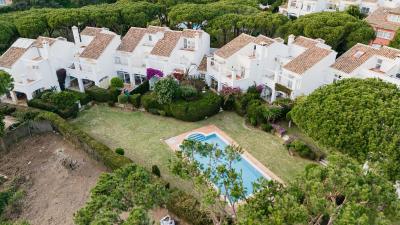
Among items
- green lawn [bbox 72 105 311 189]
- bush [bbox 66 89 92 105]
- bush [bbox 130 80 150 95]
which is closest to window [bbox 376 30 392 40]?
green lawn [bbox 72 105 311 189]

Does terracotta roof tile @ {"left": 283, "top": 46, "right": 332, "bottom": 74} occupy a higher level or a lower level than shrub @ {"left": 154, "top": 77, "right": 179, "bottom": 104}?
higher

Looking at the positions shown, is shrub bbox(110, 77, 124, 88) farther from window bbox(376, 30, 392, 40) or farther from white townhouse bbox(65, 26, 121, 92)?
window bbox(376, 30, 392, 40)

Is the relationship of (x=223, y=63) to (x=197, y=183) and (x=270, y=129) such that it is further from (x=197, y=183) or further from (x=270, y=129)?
(x=197, y=183)

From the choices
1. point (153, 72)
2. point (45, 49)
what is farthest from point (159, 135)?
point (45, 49)

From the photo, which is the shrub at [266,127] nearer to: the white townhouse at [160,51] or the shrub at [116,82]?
the white townhouse at [160,51]

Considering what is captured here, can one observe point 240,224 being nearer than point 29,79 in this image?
Yes

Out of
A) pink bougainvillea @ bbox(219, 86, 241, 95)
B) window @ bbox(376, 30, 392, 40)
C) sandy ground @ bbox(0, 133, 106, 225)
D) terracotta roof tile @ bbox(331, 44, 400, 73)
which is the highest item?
terracotta roof tile @ bbox(331, 44, 400, 73)

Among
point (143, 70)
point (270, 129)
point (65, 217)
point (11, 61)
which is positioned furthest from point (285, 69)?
point (11, 61)
